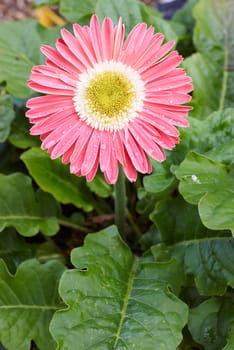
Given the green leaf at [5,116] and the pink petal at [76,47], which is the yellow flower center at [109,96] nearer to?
the pink petal at [76,47]

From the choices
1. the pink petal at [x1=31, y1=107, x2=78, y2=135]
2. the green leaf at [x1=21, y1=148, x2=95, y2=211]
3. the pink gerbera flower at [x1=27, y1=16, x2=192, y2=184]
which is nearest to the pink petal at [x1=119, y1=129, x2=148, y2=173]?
the pink gerbera flower at [x1=27, y1=16, x2=192, y2=184]

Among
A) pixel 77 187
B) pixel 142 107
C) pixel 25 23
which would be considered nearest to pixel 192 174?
pixel 142 107

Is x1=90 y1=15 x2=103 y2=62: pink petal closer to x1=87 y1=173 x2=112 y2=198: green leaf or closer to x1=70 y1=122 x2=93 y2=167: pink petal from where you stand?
x1=70 y1=122 x2=93 y2=167: pink petal

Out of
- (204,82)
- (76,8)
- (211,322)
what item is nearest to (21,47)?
(76,8)

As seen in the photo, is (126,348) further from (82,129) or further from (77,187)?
(77,187)

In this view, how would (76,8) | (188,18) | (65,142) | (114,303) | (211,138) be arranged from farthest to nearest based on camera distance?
1. (188,18)
2. (76,8)
3. (211,138)
4. (114,303)
5. (65,142)

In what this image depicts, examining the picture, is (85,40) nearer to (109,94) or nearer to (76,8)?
(109,94)
